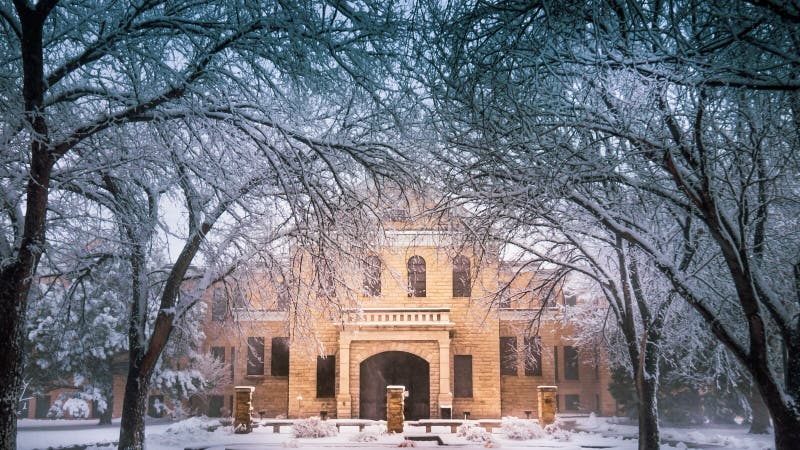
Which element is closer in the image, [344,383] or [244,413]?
[244,413]

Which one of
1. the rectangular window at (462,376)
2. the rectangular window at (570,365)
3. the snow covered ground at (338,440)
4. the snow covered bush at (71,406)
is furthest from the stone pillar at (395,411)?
the rectangular window at (570,365)

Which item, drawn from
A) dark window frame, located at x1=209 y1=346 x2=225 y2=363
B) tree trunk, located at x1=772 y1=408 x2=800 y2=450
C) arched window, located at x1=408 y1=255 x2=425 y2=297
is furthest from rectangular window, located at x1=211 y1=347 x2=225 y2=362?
tree trunk, located at x1=772 y1=408 x2=800 y2=450

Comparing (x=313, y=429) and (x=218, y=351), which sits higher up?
(x=218, y=351)

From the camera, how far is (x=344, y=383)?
27.8 metres

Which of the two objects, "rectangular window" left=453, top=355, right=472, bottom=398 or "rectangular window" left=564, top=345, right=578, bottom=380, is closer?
"rectangular window" left=453, top=355, right=472, bottom=398

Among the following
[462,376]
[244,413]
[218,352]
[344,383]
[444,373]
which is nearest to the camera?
[244,413]

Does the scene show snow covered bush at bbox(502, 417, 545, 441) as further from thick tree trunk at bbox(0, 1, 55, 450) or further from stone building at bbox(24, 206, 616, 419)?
thick tree trunk at bbox(0, 1, 55, 450)

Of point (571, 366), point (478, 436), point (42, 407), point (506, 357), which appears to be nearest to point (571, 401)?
point (571, 366)

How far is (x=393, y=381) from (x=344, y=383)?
211 centimetres

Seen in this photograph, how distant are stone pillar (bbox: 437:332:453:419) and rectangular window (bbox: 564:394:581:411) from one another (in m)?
11.8

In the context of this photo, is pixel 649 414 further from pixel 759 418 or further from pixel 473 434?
pixel 759 418

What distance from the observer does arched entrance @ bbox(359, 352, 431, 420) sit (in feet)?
92.2

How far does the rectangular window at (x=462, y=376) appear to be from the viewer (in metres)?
29.0

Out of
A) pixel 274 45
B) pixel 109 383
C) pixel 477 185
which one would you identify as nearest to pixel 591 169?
pixel 477 185
